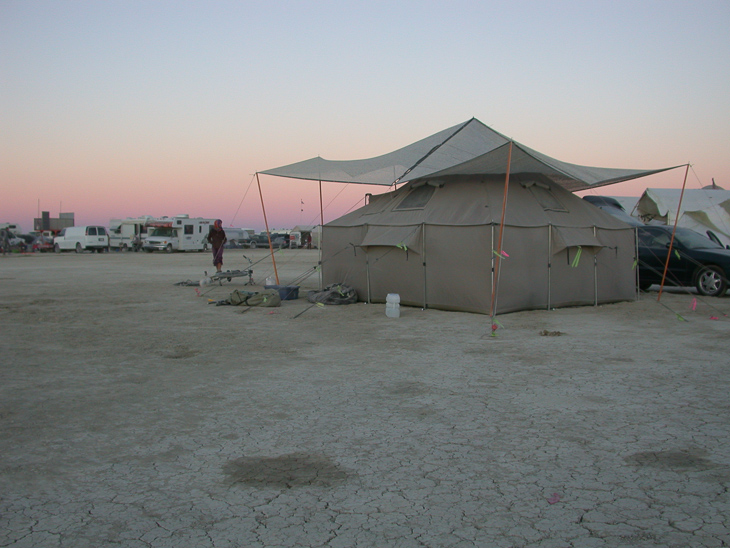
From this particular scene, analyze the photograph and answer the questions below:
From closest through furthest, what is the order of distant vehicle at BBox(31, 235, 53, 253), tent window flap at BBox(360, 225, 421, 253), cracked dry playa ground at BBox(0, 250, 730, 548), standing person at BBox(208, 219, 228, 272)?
cracked dry playa ground at BBox(0, 250, 730, 548) → tent window flap at BBox(360, 225, 421, 253) → standing person at BBox(208, 219, 228, 272) → distant vehicle at BBox(31, 235, 53, 253)

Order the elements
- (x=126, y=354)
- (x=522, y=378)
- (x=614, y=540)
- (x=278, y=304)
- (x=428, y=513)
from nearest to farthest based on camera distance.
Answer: (x=614, y=540)
(x=428, y=513)
(x=522, y=378)
(x=126, y=354)
(x=278, y=304)

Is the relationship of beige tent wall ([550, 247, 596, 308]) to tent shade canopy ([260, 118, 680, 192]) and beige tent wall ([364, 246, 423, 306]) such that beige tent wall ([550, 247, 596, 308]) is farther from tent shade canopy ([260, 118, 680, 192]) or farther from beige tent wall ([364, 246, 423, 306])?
beige tent wall ([364, 246, 423, 306])

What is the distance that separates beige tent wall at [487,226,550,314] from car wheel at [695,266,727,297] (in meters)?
4.56

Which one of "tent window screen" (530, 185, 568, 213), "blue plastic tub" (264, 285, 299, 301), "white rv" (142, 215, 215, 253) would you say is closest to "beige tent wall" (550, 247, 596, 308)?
"tent window screen" (530, 185, 568, 213)

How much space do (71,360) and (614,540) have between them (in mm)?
6249

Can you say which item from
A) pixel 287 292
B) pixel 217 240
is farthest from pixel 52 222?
pixel 287 292

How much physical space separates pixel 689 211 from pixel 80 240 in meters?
36.8

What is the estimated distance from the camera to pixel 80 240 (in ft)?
138

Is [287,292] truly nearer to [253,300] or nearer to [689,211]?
[253,300]

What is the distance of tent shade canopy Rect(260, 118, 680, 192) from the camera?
11.8 metres

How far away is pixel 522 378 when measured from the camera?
632 cm

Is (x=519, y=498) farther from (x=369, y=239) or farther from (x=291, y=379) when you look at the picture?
(x=369, y=239)

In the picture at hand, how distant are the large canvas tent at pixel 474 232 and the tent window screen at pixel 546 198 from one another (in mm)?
32

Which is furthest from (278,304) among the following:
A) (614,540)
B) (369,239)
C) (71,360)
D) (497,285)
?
(614,540)
